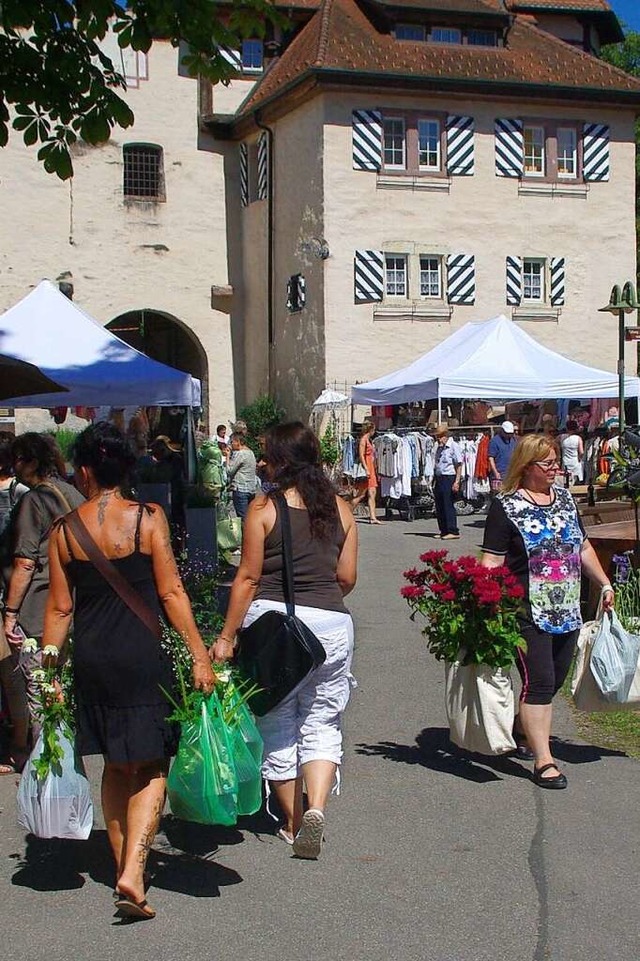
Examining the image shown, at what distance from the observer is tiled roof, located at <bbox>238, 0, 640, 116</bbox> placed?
29.3m

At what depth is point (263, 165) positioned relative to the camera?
→ 31797 millimetres

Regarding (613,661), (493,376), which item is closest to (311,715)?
(613,661)

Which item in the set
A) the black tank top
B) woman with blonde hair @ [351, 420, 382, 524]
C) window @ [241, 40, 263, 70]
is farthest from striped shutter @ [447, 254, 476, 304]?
the black tank top

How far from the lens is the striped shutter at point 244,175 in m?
32.8

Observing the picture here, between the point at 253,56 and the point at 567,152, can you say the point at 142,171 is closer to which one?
the point at 253,56

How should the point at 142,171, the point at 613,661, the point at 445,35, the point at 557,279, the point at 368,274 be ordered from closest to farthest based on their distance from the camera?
1. the point at 613,661
2. the point at 368,274
3. the point at 557,279
4. the point at 445,35
5. the point at 142,171

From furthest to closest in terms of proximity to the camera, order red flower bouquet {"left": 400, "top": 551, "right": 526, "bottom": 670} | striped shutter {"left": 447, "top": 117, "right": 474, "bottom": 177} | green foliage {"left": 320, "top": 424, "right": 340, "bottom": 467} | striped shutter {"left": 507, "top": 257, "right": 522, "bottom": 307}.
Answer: striped shutter {"left": 507, "top": 257, "right": 522, "bottom": 307} < striped shutter {"left": 447, "top": 117, "right": 474, "bottom": 177} < green foliage {"left": 320, "top": 424, "right": 340, "bottom": 467} < red flower bouquet {"left": 400, "top": 551, "right": 526, "bottom": 670}

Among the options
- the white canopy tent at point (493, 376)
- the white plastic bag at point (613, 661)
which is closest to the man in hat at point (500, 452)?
the white canopy tent at point (493, 376)

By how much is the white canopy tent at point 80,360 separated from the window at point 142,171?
66.5 feet

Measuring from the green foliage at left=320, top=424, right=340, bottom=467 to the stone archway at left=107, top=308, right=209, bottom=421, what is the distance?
5693mm

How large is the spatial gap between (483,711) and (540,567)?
0.77 m

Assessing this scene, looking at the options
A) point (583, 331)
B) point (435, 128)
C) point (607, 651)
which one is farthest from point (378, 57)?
point (607, 651)

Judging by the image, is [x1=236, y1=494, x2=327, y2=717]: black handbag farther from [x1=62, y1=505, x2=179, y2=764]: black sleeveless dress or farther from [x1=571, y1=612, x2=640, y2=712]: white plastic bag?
[x1=571, y1=612, x2=640, y2=712]: white plastic bag

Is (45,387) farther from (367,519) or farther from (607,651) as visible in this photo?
(367,519)
